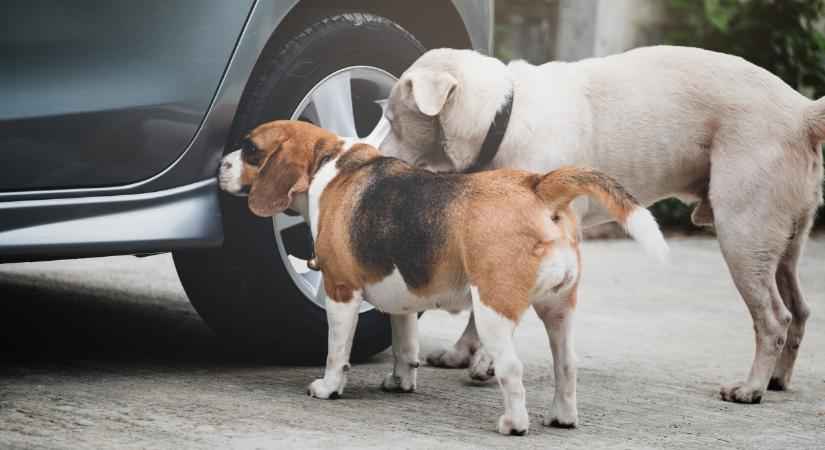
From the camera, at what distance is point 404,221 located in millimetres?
3365

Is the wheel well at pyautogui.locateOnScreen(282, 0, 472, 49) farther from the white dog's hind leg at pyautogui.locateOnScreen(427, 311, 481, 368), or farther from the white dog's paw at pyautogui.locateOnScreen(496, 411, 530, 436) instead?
the white dog's paw at pyautogui.locateOnScreen(496, 411, 530, 436)

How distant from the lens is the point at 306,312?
3906 mm

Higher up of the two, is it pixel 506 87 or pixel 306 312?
pixel 506 87

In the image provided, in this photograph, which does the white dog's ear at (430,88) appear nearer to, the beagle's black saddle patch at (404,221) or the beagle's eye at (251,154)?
the beagle's black saddle patch at (404,221)

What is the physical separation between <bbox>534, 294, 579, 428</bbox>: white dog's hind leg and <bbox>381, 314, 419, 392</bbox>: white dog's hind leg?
542mm

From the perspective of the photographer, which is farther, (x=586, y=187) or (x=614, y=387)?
(x=614, y=387)

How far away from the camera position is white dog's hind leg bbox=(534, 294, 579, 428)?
3379 millimetres

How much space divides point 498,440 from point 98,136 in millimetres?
1508

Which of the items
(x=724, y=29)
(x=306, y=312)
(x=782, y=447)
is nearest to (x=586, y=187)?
(x=782, y=447)

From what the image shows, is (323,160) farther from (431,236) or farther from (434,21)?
(434,21)

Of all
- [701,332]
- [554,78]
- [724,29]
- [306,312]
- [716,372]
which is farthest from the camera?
[724,29]

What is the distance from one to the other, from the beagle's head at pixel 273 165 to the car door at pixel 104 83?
19 cm

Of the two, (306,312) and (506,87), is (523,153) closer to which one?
(506,87)

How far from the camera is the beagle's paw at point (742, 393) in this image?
4.00 metres
